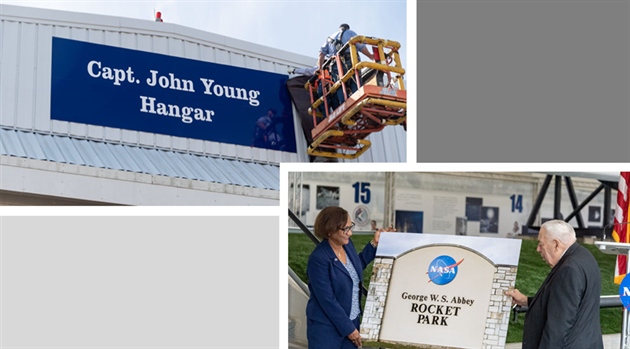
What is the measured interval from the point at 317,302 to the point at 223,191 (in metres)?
1.85

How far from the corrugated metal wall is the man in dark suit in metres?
2.11

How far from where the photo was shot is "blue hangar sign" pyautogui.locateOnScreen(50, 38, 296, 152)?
412 centimetres

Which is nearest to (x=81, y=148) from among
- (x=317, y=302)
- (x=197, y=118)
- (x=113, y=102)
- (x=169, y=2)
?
(x=113, y=102)

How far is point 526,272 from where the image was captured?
496 centimetres

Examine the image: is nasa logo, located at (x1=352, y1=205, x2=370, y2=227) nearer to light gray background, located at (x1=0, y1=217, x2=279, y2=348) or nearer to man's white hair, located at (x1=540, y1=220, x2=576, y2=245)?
light gray background, located at (x1=0, y1=217, x2=279, y2=348)

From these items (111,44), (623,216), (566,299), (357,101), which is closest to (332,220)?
(566,299)

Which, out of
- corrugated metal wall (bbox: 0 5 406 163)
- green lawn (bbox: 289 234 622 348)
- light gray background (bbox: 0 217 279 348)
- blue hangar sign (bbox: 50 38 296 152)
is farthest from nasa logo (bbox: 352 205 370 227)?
light gray background (bbox: 0 217 279 348)

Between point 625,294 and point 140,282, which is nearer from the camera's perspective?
point 625,294

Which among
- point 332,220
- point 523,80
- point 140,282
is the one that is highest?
point 523,80

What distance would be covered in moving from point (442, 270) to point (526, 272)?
2.81m

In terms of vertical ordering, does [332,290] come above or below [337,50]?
below

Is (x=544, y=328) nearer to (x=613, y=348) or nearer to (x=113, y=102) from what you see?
(x=613, y=348)

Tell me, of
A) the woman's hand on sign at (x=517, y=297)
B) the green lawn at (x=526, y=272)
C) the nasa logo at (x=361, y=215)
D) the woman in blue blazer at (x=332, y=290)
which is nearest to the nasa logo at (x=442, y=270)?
the woman's hand on sign at (x=517, y=297)

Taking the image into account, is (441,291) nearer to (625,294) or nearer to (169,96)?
(625,294)
